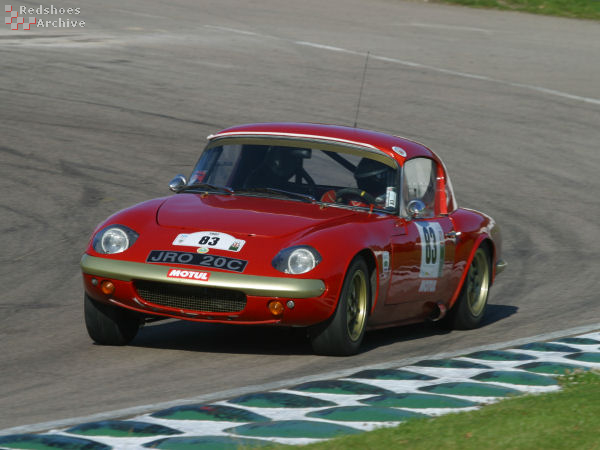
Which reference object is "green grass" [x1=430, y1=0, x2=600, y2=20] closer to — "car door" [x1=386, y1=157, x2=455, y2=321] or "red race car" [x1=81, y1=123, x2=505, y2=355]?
"red race car" [x1=81, y1=123, x2=505, y2=355]

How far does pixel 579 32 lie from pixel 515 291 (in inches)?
913

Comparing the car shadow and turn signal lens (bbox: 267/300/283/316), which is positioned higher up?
turn signal lens (bbox: 267/300/283/316)

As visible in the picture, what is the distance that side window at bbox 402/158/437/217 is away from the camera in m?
9.19

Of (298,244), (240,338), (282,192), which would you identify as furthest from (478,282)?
(298,244)

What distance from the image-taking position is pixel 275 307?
7668 mm

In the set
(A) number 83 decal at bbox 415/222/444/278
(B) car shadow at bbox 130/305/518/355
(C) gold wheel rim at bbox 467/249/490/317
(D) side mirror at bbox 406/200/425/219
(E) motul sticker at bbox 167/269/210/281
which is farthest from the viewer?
(C) gold wheel rim at bbox 467/249/490/317

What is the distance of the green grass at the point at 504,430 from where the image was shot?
5.36 m

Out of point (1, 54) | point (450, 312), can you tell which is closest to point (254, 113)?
point (1, 54)

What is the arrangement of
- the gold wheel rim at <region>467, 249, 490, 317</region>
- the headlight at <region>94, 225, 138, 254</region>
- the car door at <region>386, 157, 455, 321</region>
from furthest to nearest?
the gold wheel rim at <region>467, 249, 490, 317</region>
the car door at <region>386, 157, 455, 321</region>
the headlight at <region>94, 225, 138, 254</region>

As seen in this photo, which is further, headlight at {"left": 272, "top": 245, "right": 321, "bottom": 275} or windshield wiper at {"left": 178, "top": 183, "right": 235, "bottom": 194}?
windshield wiper at {"left": 178, "top": 183, "right": 235, "bottom": 194}

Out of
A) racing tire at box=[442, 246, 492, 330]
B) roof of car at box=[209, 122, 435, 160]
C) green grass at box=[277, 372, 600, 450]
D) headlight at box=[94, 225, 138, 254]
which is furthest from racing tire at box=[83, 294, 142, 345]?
green grass at box=[277, 372, 600, 450]

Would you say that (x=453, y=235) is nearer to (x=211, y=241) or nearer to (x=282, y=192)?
(x=282, y=192)

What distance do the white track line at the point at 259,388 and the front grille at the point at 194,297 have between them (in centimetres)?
68

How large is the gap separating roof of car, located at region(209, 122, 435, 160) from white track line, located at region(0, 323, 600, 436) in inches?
62.2
